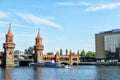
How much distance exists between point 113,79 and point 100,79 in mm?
3528

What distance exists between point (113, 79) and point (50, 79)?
683 inches

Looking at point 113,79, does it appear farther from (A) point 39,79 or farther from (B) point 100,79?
(A) point 39,79

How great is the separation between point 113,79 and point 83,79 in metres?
8.42

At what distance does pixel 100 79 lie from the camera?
82.9m

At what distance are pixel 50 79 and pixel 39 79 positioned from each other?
3257 mm

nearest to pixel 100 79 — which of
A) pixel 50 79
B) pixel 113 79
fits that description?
pixel 113 79

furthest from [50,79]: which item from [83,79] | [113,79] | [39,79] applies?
[113,79]

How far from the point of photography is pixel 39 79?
82562 mm

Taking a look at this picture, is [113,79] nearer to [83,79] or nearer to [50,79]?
[83,79]

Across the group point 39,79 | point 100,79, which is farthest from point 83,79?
point 39,79

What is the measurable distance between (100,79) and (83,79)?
16.3 ft

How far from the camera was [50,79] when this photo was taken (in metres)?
83.9

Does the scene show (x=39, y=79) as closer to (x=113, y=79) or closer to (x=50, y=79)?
(x=50, y=79)

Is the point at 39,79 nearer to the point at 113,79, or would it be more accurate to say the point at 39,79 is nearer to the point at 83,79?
the point at 83,79
